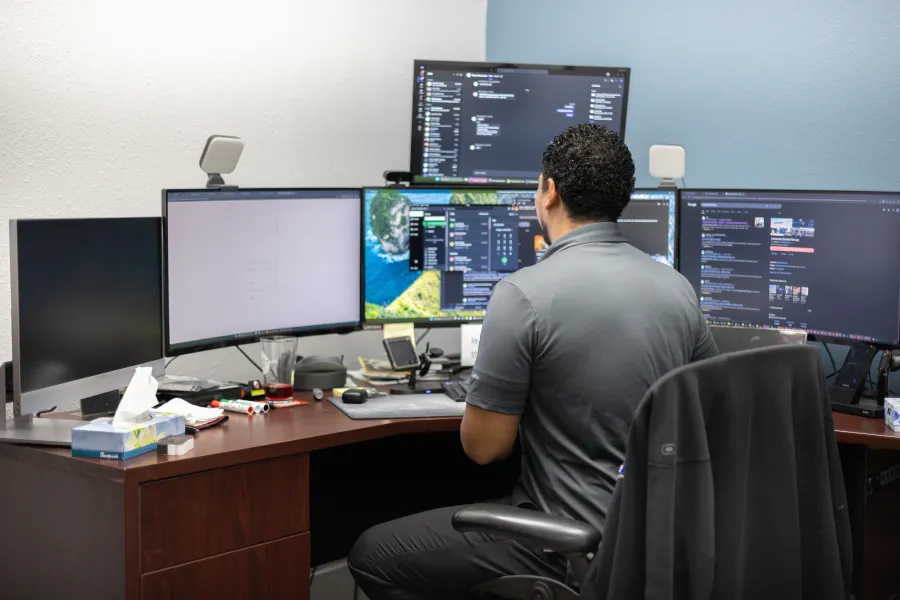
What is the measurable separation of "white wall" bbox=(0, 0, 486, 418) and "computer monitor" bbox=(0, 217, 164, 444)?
49cm

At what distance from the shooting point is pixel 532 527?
5.69 feet

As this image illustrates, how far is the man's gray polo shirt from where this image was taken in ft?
6.18

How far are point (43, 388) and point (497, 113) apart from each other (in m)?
1.50

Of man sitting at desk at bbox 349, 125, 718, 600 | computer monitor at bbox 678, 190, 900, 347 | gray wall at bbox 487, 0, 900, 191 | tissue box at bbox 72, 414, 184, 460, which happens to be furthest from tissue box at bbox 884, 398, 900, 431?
tissue box at bbox 72, 414, 184, 460

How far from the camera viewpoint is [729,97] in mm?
3170

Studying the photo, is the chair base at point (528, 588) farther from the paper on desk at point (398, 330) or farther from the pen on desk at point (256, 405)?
the paper on desk at point (398, 330)

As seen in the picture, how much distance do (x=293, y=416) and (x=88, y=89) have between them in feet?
3.53

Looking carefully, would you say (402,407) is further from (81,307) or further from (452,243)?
(81,307)

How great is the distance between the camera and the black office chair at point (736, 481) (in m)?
1.38

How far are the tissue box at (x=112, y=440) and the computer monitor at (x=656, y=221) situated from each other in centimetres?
150

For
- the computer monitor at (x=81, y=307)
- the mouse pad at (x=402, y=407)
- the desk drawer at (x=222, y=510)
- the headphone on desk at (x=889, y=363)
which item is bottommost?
the desk drawer at (x=222, y=510)

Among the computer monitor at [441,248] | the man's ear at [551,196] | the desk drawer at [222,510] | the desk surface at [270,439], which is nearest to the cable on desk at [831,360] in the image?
the desk surface at [270,439]

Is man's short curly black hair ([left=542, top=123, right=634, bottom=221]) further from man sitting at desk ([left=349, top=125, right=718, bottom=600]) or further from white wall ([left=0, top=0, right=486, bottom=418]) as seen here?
white wall ([left=0, top=0, right=486, bottom=418])

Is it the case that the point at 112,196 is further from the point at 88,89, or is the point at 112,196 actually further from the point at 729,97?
the point at 729,97
